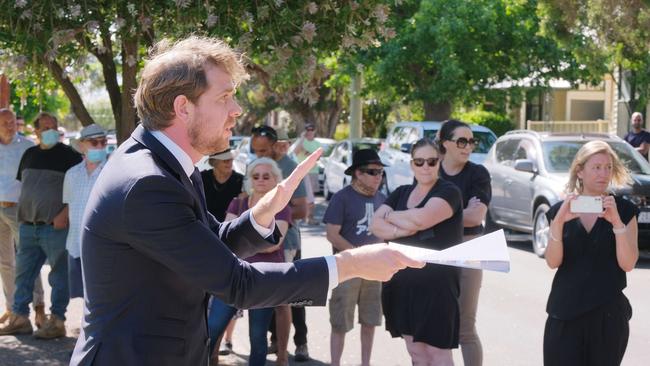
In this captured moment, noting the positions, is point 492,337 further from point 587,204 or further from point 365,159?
point 587,204

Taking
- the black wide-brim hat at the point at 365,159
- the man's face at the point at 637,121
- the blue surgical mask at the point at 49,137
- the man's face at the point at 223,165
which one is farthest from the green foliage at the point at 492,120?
the black wide-brim hat at the point at 365,159

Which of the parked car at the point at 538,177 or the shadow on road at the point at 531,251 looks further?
the parked car at the point at 538,177

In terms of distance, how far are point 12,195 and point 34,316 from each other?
1.32 m

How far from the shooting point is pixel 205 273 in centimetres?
254

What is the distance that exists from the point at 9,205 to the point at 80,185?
1390mm

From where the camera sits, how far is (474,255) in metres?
2.65

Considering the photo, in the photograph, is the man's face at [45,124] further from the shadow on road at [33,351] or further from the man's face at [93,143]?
the shadow on road at [33,351]

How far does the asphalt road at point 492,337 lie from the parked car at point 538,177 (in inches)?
72.7

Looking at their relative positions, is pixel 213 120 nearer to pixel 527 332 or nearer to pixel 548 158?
pixel 527 332

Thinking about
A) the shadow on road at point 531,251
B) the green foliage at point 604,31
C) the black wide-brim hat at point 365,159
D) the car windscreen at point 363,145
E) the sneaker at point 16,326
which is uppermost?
the green foliage at point 604,31

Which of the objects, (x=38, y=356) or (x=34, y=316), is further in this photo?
(x=34, y=316)

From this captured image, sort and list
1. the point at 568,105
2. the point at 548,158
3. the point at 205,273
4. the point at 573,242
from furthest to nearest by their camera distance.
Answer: the point at 568,105, the point at 548,158, the point at 573,242, the point at 205,273

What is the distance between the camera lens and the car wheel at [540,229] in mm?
12875

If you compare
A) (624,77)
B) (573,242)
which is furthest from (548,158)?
(624,77)
